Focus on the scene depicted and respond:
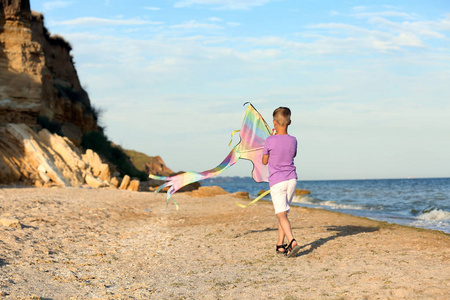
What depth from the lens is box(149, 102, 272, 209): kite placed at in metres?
7.66

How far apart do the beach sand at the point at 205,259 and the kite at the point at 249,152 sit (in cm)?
112

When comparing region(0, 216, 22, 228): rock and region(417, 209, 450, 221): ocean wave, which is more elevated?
region(0, 216, 22, 228): rock

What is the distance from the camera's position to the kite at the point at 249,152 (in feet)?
25.1

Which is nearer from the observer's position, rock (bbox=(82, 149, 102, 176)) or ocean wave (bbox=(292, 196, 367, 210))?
rock (bbox=(82, 149, 102, 176))

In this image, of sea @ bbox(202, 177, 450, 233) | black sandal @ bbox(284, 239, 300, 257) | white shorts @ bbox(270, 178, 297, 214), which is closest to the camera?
black sandal @ bbox(284, 239, 300, 257)

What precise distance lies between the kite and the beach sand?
1.12m

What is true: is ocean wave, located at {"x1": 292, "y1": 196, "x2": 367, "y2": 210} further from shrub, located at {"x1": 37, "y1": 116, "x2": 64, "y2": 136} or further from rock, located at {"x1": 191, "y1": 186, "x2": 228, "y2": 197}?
shrub, located at {"x1": 37, "y1": 116, "x2": 64, "y2": 136}

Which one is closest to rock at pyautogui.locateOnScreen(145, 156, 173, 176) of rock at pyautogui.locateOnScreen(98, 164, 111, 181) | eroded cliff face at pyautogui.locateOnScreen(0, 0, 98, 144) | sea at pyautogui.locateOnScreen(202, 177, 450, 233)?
sea at pyautogui.locateOnScreen(202, 177, 450, 233)

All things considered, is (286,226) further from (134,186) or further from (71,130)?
(71,130)

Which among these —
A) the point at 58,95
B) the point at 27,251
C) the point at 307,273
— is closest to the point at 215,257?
the point at 307,273

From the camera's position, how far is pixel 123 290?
4.79m

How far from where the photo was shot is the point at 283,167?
6.23 metres

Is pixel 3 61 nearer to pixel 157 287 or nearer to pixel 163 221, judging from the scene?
pixel 163 221

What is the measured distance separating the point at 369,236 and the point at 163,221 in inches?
204
